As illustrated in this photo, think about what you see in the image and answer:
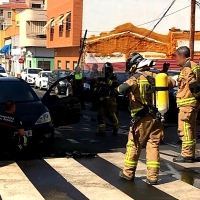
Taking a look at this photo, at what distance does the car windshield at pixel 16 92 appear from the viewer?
9.90 m

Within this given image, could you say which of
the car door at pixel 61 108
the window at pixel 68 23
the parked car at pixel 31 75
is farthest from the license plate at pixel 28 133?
the window at pixel 68 23

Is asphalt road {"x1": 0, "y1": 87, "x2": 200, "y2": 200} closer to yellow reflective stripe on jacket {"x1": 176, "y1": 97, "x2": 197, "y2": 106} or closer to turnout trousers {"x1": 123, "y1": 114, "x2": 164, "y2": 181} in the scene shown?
turnout trousers {"x1": 123, "y1": 114, "x2": 164, "y2": 181}

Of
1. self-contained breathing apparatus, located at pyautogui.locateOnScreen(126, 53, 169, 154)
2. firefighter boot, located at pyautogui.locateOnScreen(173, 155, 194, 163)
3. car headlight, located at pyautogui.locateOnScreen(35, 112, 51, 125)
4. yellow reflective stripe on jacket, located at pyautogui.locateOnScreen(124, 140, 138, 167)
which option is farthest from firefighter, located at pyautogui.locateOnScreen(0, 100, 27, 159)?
firefighter boot, located at pyautogui.locateOnScreen(173, 155, 194, 163)

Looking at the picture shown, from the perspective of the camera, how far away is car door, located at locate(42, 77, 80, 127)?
1038 centimetres

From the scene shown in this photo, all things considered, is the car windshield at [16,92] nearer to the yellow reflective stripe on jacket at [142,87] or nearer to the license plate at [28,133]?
the license plate at [28,133]

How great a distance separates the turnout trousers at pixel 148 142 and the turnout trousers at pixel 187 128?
4.65ft

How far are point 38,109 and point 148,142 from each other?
10.5 ft

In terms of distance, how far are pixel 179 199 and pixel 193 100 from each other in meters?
2.48

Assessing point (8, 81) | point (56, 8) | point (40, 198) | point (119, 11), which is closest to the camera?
point (40, 198)

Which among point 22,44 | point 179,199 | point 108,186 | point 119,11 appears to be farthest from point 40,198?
point 22,44

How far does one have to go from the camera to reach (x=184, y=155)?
8297 millimetres

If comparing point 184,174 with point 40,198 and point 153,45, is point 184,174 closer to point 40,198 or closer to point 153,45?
point 40,198

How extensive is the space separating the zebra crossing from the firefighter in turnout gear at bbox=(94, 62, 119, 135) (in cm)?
308

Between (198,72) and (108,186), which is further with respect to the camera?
(198,72)
